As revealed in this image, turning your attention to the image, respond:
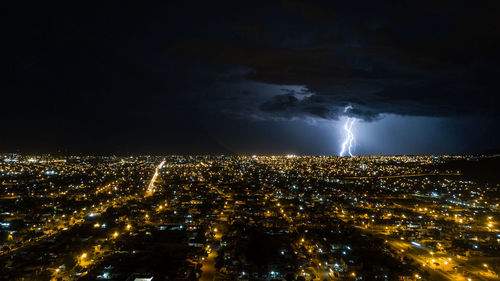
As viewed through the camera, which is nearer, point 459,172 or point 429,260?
point 429,260

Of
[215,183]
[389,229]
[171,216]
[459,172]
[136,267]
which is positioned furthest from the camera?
[459,172]

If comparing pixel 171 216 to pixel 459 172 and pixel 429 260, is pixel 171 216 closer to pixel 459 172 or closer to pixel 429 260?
pixel 429 260

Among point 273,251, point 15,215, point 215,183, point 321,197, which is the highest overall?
point 215,183

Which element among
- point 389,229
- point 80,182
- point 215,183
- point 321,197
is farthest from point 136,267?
Answer: point 80,182

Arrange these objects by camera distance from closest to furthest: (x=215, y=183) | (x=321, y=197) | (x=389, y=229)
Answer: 1. (x=389, y=229)
2. (x=321, y=197)
3. (x=215, y=183)

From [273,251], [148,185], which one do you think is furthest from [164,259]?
[148,185]

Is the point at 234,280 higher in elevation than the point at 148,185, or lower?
lower
